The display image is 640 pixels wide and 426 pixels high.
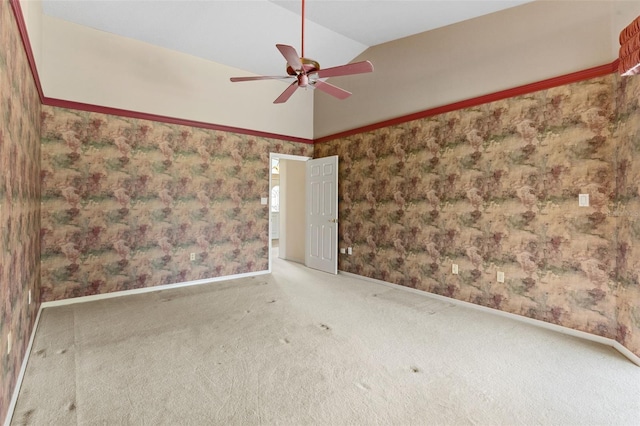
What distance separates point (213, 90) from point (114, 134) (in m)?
1.62

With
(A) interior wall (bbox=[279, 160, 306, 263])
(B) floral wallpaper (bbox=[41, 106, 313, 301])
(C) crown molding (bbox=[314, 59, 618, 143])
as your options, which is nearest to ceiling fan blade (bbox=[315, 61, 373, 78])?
(C) crown molding (bbox=[314, 59, 618, 143])

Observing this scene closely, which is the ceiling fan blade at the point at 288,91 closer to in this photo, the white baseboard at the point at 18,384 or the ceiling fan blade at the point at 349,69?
the ceiling fan blade at the point at 349,69

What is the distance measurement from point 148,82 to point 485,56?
4484 millimetres

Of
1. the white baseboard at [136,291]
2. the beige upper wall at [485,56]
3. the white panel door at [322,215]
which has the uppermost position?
the beige upper wall at [485,56]

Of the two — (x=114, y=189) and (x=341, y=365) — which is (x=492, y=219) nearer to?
(x=341, y=365)

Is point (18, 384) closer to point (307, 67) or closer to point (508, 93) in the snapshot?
point (307, 67)

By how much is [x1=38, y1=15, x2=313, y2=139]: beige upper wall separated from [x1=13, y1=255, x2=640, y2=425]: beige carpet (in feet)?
9.07

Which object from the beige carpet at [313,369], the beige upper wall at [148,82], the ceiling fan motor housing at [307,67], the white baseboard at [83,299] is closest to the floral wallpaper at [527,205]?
the beige carpet at [313,369]

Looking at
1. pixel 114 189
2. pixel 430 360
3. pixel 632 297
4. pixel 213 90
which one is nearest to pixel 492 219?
pixel 632 297

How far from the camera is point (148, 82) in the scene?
4.40 meters

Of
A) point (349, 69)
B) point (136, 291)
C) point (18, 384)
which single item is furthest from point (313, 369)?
point (136, 291)

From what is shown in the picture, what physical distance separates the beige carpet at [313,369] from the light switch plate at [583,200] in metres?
1.29

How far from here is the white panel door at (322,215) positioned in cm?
556

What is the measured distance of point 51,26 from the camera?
3734 mm
